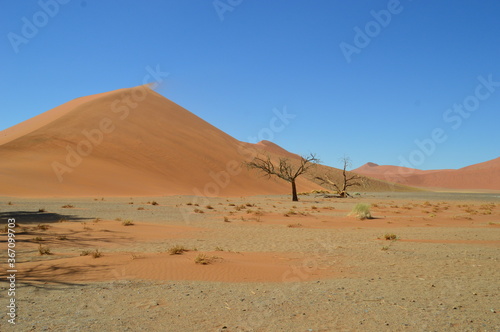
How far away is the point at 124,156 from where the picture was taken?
46.7m

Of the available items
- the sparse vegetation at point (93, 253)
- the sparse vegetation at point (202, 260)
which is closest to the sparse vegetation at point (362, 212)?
the sparse vegetation at point (202, 260)

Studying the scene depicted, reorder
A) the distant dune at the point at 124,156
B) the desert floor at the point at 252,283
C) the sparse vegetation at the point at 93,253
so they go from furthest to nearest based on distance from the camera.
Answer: the distant dune at the point at 124,156 < the sparse vegetation at the point at 93,253 < the desert floor at the point at 252,283

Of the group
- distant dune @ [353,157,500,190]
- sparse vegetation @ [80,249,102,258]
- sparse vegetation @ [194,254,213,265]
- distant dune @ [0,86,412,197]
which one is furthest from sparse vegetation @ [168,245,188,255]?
distant dune @ [353,157,500,190]

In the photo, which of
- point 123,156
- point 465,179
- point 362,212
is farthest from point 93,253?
point 465,179

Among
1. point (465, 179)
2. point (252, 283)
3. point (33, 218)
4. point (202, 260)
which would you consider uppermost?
point (465, 179)

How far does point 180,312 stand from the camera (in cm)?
504

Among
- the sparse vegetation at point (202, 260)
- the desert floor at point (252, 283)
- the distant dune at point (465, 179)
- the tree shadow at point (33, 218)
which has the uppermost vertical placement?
the distant dune at point (465, 179)

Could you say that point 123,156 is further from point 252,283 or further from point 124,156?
point 252,283

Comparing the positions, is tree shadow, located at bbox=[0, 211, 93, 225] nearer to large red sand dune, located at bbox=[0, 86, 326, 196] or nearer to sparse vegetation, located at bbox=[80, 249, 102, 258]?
sparse vegetation, located at bbox=[80, 249, 102, 258]

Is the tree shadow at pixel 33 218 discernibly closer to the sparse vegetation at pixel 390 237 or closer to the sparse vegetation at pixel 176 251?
the sparse vegetation at pixel 176 251

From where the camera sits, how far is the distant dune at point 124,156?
118ft

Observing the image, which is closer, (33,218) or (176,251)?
(176,251)

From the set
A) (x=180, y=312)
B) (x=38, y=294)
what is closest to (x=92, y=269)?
(x=38, y=294)

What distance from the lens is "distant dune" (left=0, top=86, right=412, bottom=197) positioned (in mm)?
35938
